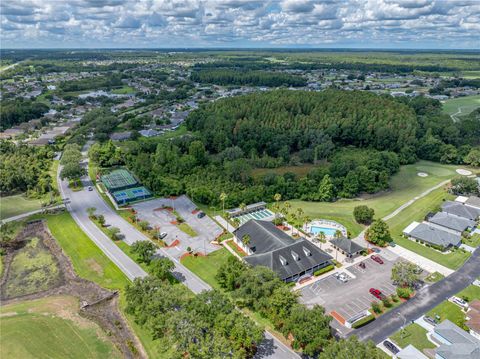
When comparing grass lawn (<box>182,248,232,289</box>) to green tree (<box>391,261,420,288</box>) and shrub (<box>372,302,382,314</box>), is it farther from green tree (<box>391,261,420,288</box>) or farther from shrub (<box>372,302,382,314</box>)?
green tree (<box>391,261,420,288</box>)

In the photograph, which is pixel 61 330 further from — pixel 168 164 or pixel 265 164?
pixel 265 164

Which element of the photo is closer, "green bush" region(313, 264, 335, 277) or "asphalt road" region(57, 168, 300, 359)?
"asphalt road" region(57, 168, 300, 359)

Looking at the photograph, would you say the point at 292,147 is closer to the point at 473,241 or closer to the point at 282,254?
the point at 473,241

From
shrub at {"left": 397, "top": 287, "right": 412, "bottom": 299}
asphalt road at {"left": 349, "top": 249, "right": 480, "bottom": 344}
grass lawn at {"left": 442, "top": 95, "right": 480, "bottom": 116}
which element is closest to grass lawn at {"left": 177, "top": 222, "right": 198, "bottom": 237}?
asphalt road at {"left": 349, "top": 249, "right": 480, "bottom": 344}

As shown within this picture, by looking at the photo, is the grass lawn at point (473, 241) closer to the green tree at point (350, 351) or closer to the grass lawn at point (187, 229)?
the green tree at point (350, 351)

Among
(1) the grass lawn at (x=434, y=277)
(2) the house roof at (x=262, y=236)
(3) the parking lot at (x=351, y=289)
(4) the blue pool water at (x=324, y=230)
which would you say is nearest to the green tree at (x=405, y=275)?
(3) the parking lot at (x=351, y=289)

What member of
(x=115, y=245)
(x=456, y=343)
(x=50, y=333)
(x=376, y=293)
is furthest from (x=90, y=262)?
(x=456, y=343)
